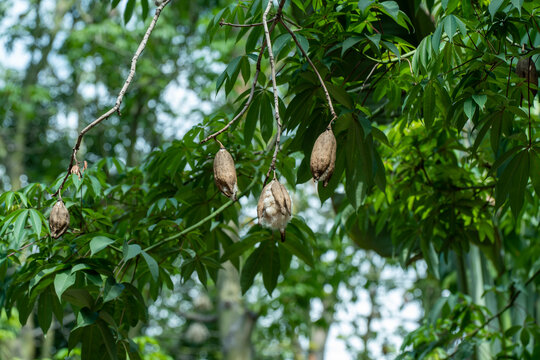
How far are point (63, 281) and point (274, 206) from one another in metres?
0.64

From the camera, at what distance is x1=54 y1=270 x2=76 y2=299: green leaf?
1354mm

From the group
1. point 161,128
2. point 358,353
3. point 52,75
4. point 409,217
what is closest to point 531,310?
point 409,217

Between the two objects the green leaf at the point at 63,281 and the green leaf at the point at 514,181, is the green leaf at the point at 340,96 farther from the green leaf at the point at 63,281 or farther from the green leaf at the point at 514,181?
the green leaf at the point at 63,281

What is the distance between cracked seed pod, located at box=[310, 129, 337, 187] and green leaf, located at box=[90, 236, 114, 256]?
0.58 m

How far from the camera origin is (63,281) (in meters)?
1.38

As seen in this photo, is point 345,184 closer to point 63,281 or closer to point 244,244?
point 244,244

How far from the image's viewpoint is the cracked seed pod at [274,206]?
37.3 inches

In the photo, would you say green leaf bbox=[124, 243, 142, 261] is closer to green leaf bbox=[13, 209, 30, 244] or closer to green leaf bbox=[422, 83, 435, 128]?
green leaf bbox=[13, 209, 30, 244]

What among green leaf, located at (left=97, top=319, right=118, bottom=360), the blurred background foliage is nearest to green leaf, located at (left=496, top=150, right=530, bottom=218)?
the blurred background foliage

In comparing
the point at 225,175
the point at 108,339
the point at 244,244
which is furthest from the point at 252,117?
the point at 108,339

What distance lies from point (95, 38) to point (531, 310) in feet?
17.9

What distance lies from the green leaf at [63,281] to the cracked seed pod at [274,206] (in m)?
0.59

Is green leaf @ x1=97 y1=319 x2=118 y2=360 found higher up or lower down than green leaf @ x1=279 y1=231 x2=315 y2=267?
lower down

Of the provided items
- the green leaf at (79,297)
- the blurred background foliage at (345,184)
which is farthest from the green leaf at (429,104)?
the green leaf at (79,297)
